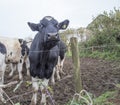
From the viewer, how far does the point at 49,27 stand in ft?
26.5

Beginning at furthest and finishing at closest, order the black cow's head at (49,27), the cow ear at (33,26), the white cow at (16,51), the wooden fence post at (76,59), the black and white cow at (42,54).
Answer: the white cow at (16,51) < the cow ear at (33,26) < the black and white cow at (42,54) < the black cow's head at (49,27) < the wooden fence post at (76,59)

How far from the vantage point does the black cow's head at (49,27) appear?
767 cm

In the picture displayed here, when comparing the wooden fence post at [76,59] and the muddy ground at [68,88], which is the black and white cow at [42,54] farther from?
the wooden fence post at [76,59]

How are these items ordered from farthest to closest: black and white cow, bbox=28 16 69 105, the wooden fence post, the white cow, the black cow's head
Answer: the white cow
black and white cow, bbox=28 16 69 105
the black cow's head
the wooden fence post

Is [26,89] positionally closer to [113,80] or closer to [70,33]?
[113,80]

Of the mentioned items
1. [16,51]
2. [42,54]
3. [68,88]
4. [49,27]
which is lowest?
[68,88]

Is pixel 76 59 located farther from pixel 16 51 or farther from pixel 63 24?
pixel 16 51

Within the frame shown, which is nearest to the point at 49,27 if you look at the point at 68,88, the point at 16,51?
the point at 68,88

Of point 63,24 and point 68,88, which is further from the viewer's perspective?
point 68,88

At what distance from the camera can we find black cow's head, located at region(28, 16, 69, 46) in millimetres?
7672

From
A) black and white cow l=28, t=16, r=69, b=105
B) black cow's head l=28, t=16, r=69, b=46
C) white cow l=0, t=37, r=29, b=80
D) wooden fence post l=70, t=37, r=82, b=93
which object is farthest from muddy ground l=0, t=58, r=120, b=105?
black cow's head l=28, t=16, r=69, b=46

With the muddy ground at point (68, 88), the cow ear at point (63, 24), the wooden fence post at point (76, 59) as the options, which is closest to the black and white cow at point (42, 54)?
the cow ear at point (63, 24)

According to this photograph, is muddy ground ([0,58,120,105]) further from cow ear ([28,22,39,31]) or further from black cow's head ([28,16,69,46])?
cow ear ([28,22,39,31])

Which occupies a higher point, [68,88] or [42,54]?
[42,54]
